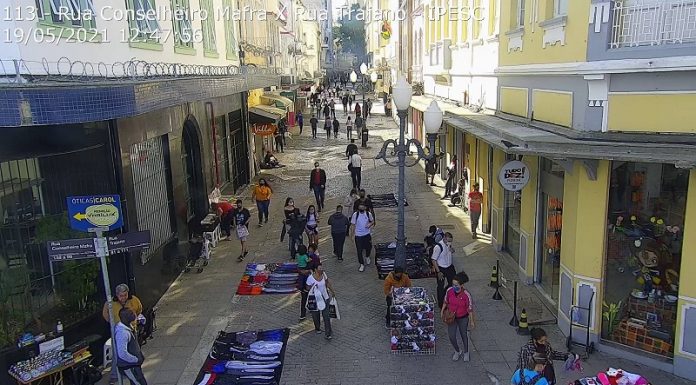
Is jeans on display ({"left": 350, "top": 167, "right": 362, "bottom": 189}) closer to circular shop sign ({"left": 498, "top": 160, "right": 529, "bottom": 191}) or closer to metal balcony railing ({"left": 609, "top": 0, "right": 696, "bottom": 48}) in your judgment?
circular shop sign ({"left": 498, "top": 160, "right": 529, "bottom": 191})

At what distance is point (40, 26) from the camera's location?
24.1 feet

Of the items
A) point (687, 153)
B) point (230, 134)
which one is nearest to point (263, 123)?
point (230, 134)

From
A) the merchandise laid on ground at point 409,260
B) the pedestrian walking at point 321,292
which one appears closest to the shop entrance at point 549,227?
the merchandise laid on ground at point 409,260

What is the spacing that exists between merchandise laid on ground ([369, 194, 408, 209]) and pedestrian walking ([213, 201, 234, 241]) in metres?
5.15

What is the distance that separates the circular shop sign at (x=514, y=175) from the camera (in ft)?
34.6

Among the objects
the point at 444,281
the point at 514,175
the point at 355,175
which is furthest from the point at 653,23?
the point at 355,175

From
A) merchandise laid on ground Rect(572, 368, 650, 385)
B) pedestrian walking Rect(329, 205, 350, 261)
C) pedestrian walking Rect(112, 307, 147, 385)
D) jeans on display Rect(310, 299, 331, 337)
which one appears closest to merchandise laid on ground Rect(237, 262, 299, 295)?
pedestrian walking Rect(329, 205, 350, 261)

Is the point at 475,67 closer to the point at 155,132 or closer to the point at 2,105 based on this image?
the point at 155,132

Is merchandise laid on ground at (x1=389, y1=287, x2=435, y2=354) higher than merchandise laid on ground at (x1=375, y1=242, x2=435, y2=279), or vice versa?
merchandise laid on ground at (x1=389, y1=287, x2=435, y2=354)

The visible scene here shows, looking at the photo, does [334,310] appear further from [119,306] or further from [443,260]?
[119,306]

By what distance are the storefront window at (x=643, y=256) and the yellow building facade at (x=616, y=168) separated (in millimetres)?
15

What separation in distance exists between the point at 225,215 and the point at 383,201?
6060 mm

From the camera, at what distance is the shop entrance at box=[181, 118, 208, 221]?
592 inches

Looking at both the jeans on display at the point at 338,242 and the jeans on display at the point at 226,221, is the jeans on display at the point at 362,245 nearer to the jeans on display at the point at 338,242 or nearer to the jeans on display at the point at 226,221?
the jeans on display at the point at 338,242
